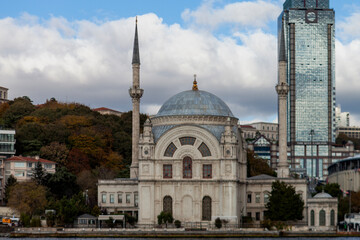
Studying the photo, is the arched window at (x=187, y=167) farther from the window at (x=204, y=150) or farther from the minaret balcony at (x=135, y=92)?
the minaret balcony at (x=135, y=92)

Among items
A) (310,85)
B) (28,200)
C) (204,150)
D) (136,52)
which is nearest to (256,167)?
(136,52)

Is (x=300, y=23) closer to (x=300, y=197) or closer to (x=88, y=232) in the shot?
(x=300, y=197)

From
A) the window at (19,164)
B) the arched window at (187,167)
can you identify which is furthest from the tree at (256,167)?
the window at (19,164)

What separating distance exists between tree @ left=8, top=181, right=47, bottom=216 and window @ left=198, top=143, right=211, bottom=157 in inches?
702

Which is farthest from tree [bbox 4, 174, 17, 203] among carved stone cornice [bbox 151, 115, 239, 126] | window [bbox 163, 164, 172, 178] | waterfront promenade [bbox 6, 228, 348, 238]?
carved stone cornice [bbox 151, 115, 239, 126]

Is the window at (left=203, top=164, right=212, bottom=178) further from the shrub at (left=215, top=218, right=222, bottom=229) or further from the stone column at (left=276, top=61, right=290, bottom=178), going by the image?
the stone column at (left=276, top=61, right=290, bottom=178)

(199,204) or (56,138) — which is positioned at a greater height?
(56,138)

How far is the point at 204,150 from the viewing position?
82438 millimetres

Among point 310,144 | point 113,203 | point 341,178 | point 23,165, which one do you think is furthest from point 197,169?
point 310,144

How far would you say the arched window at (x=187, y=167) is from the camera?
82.6 metres

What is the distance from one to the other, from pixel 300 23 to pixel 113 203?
110 meters

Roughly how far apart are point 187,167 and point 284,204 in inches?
429

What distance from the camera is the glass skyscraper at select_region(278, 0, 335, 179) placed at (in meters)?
185

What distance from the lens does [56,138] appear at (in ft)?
357
